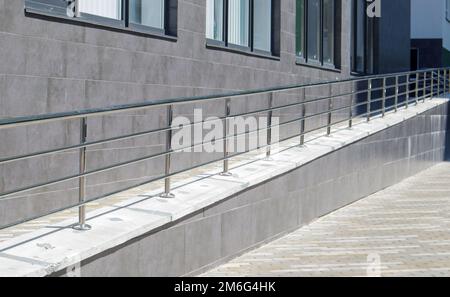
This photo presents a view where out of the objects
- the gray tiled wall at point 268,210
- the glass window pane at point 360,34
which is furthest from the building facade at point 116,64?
the glass window pane at point 360,34

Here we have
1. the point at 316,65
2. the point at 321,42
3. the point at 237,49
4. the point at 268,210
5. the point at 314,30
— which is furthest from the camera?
the point at 321,42

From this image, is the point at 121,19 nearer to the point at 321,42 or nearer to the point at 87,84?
the point at 87,84

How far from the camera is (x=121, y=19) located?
9.73m

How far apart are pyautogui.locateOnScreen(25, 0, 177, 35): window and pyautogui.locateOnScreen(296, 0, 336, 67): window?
5.71 meters

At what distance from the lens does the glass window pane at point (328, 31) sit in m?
17.8

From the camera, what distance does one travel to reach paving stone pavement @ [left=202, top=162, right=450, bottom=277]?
7.68m

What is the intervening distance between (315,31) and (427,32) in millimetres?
13918

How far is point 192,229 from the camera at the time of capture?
23.4 feet

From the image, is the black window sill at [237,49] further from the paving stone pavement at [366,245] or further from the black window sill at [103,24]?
the paving stone pavement at [366,245]

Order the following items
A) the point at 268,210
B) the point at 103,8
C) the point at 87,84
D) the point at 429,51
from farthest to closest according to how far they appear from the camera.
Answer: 1. the point at 429,51
2. the point at 103,8
3. the point at 268,210
4. the point at 87,84

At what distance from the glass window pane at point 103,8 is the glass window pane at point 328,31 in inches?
348

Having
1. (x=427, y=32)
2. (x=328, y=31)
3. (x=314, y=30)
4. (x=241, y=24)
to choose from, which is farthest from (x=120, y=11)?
(x=427, y=32)
